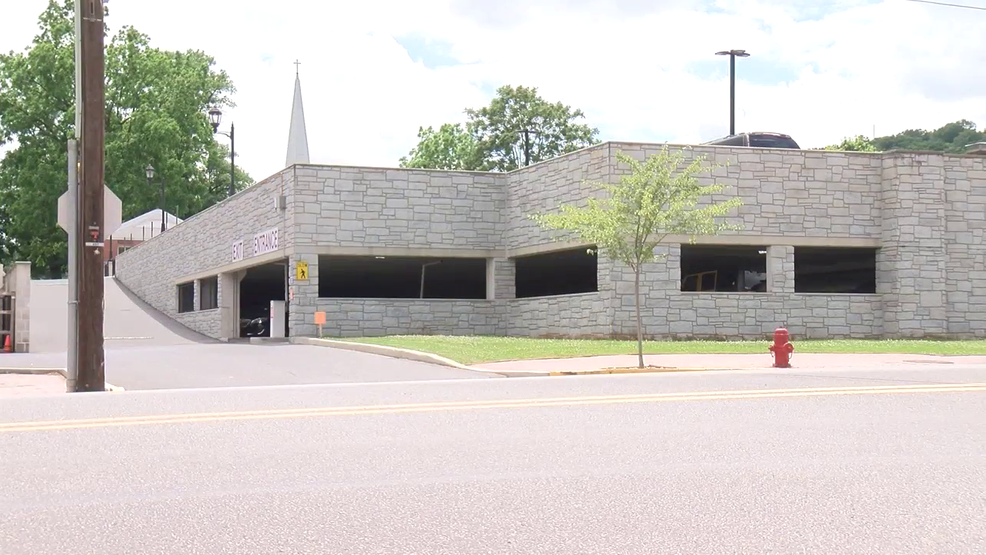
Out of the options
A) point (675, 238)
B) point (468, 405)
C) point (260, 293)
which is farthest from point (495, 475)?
point (260, 293)

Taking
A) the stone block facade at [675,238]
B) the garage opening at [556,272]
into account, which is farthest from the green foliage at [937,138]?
the stone block facade at [675,238]

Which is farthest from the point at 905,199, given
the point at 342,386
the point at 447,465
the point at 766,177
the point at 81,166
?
the point at 447,465

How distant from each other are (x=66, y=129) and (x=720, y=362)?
185ft

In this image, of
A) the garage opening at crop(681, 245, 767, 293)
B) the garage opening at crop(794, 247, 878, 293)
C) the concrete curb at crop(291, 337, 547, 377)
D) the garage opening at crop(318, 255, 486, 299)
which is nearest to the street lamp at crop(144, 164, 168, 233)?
the garage opening at crop(318, 255, 486, 299)

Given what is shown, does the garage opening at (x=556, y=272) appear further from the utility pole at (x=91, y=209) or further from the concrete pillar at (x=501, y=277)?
the utility pole at (x=91, y=209)

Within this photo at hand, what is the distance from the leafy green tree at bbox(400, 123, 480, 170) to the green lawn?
48.0m

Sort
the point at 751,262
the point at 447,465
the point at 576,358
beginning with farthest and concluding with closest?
the point at 751,262 → the point at 576,358 → the point at 447,465

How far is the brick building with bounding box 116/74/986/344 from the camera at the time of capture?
94.2ft

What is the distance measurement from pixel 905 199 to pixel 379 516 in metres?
26.3

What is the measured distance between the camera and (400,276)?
41719 millimetres

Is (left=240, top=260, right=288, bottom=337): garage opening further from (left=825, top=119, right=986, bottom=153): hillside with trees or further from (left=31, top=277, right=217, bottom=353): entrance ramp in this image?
(left=825, top=119, right=986, bottom=153): hillside with trees

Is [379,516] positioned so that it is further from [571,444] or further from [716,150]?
[716,150]

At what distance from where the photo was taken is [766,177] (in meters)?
29.1

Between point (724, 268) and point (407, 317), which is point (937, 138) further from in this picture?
point (407, 317)
